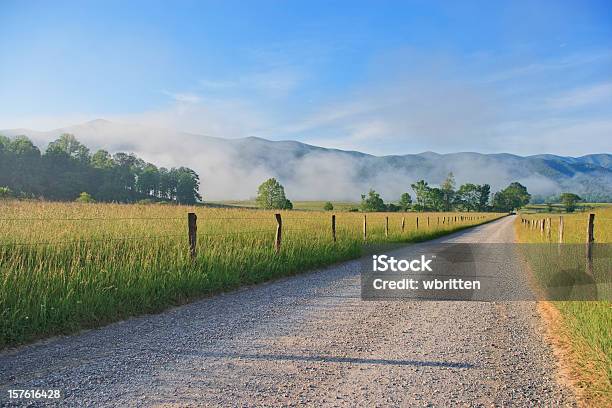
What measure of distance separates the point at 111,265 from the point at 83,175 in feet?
300

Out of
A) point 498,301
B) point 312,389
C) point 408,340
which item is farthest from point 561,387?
point 498,301

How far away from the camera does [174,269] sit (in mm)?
8953

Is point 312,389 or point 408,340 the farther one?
point 408,340

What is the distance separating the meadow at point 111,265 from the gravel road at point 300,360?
46cm

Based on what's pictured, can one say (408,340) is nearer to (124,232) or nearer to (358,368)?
(358,368)

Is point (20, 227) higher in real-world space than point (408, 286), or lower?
higher

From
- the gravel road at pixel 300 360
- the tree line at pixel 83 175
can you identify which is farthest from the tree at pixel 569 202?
the gravel road at pixel 300 360

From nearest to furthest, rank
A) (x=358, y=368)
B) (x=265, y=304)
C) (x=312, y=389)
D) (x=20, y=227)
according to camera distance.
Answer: (x=312, y=389)
(x=358, y=368)
(x=265, y=304)
(x=20, y=227)

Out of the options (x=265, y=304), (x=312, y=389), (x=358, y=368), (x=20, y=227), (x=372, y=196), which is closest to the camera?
(x=312, y=389)

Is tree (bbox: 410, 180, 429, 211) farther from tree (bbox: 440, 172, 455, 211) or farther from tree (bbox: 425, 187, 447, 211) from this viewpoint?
tree (bbox: 440, 172, 455, 211)

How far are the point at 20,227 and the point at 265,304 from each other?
5.95m

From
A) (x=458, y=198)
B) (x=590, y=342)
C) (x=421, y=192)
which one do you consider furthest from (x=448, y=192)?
(x=590, y=342)

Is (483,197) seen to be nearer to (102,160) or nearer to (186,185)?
(186,185)

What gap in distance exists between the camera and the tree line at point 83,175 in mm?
81500
